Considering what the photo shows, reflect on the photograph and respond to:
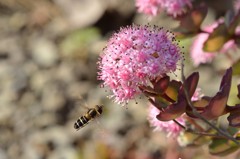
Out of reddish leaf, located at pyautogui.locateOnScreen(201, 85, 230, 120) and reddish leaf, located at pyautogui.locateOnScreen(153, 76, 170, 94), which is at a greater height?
reddish leaf, located at pyautogui.locateOnScreen(153, 76, 170, 94)

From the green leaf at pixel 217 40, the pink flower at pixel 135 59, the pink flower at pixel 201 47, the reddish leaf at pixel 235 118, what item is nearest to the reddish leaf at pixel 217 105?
the reddish leaf at pixel 235 118

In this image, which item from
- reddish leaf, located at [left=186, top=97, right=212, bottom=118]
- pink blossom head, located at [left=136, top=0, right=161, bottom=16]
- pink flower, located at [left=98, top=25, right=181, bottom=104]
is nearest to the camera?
pink flower, located at [left=98, top=25, right=181, bottom=104]

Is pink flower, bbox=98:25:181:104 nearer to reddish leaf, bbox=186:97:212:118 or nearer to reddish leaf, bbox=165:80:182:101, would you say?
reddish leaf, bbox=165:80:182:101

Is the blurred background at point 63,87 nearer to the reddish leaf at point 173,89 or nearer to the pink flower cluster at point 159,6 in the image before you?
the pink flower cluster at point 159,6

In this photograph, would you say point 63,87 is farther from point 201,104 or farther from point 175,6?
point 201,104

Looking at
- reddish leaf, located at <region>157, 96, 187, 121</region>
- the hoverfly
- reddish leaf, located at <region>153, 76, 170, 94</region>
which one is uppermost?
the hoverfly

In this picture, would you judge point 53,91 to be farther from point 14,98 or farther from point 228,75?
point 228,75

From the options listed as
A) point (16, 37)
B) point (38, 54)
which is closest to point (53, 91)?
point (38, 54)

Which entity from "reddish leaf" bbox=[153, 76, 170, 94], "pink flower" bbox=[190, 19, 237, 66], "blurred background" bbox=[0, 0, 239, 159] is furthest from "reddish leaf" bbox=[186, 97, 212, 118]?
"blurred background" bbox=[0, 0, 239, 159]
